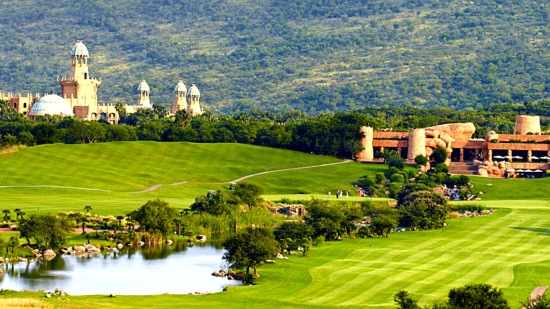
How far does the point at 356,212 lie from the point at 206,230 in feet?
44.4

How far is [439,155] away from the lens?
14538 cm

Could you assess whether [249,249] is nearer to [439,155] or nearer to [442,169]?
[442,169]

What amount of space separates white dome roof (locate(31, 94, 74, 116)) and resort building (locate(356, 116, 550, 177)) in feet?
232

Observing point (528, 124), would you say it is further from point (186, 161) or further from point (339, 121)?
point (186, 161)

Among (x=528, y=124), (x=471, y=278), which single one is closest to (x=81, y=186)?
(x=471, y=278)

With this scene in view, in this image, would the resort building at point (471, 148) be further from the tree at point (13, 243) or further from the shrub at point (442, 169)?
the tree at point (13, 243)

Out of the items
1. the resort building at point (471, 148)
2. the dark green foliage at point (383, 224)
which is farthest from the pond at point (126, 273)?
the resort building at point (471, 148)

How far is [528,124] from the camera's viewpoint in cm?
15900

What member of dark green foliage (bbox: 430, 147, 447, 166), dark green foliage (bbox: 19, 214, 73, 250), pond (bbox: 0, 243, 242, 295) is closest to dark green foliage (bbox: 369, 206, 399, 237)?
pond (bbox: 0, 243, 242, 295)

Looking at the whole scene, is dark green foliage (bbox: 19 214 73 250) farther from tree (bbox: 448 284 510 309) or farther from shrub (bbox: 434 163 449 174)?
shrub (bbox: 434 163 449 174)

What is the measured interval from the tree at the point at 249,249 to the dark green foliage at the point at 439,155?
269 feet

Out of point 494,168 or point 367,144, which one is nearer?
point 494,168

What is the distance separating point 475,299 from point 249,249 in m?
23.2

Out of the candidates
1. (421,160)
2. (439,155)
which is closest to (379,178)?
(421,160)
